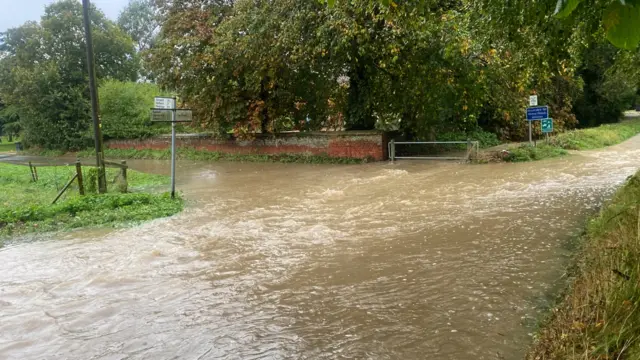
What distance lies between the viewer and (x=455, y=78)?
58.6 ft

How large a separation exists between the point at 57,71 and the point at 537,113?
A: 32.8 metres

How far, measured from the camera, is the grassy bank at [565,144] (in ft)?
56.2

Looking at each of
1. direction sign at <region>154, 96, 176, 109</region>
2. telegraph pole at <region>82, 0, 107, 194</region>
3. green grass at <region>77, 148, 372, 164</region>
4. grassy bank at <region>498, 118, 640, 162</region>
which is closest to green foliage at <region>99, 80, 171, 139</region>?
green grass at <region>77, 148, 372, 164</region>

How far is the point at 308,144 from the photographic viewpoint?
21.4 metres

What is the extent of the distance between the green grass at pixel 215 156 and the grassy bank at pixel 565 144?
5634mm

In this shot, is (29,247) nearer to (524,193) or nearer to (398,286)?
(398,286)

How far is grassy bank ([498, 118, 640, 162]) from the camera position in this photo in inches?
674

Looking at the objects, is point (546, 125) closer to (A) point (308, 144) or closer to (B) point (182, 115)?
(A) point (308, 144)

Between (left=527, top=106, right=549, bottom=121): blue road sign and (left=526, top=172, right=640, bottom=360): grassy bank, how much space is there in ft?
48.0

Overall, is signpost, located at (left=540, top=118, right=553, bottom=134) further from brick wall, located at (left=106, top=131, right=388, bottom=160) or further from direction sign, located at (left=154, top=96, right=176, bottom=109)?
direction sign, located at (left=154, top=96, right=176, bottom=109)

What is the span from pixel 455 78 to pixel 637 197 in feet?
40.7

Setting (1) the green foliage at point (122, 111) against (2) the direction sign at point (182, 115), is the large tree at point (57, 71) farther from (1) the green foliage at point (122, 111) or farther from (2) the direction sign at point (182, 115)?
(2) the direction sign at point (182, 115)

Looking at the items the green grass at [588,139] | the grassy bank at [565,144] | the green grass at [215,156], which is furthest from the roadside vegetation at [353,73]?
the green grass at [588,139]

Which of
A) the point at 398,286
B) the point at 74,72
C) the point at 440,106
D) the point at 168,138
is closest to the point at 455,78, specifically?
the point at 440,106
